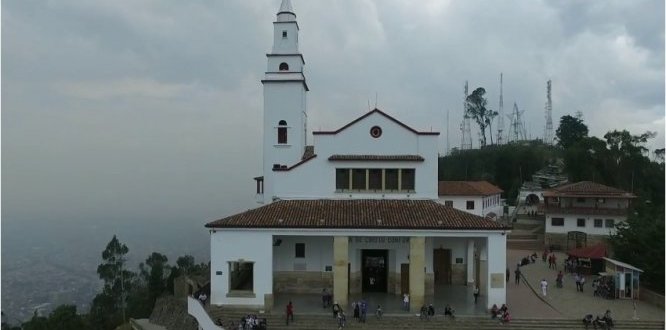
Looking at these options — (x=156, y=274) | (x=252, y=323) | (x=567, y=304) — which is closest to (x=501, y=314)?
(x=567, y=304)

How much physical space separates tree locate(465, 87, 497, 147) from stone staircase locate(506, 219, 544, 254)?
4849cm

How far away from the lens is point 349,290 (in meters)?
27.7

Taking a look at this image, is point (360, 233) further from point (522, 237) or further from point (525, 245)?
point (522, 237)

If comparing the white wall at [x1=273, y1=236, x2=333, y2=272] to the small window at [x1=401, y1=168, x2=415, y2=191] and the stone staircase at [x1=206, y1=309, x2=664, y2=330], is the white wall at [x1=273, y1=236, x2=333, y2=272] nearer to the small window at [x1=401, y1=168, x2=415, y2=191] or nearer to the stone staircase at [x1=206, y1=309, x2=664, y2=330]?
the stone staircase at [x1=206, y1=309, x2=664, y2=330]

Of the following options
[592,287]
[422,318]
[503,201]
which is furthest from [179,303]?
[503,201]

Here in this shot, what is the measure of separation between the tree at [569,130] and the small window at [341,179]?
6706 cm

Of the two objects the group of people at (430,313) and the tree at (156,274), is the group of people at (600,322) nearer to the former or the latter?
the group of people at (430,313)

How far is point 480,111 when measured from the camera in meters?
101

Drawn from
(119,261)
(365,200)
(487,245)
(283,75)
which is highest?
(283,75)

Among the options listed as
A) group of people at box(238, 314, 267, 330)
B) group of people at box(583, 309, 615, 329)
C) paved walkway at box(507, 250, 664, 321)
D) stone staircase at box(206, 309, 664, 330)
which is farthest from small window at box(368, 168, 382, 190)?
group of people at box(583, 309, 615, 329)

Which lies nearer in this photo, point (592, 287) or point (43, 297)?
point (592, 287)

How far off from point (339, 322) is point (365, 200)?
814 cm

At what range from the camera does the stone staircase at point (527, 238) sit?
4731 centimetres

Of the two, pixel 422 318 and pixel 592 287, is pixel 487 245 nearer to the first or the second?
pixel 422 318
